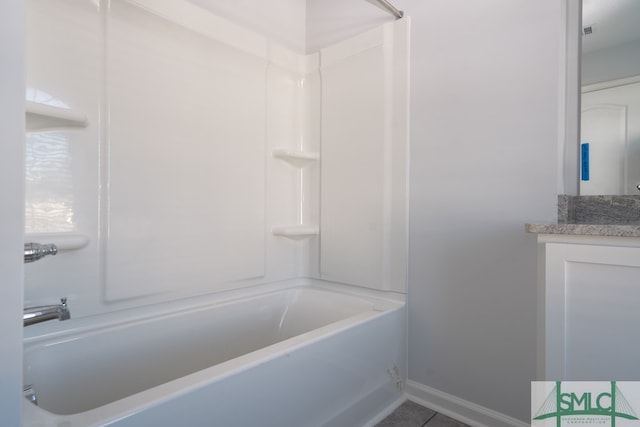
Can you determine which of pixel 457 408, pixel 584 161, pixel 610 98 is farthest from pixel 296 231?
pixel 610 98

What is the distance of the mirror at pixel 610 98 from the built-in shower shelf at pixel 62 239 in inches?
81.4

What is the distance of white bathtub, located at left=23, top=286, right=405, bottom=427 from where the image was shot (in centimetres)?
93

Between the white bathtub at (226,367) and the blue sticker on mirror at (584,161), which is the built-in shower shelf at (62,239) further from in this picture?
the blue sticker on mirror at (584,161)

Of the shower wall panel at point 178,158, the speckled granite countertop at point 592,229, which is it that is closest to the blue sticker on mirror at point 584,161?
the speckled granite countertop at point 592,229

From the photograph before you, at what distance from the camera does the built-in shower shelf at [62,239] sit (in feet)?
4.17

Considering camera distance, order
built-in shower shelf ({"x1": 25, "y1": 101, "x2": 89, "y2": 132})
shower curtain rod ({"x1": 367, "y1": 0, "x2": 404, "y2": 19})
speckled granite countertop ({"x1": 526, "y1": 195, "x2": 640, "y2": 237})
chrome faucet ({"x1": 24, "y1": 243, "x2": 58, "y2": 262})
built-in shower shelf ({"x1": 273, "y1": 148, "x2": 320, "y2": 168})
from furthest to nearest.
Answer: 1. built-in shower shelf ({"x1": 273, "y1": 148, "x2": 320, "y2": 168})
2. shower curtain rod ({"x1": 367, "y1": 0, "x2": 404, "y2": 19})
3. speckled granite countertop ({"x1": 526, "y1": 195, "x2": 640, "y2": 237})
4. built-in shower shelf ({"x1": 25, "y1": 101, "x2": 89, "y2": 132})
5. chrome faucet ({"x1": 24, "y1": 243, "x2": 58, "y2": 262})

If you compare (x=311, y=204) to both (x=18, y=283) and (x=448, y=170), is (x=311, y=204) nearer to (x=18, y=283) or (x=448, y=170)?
(x=448, y=170)

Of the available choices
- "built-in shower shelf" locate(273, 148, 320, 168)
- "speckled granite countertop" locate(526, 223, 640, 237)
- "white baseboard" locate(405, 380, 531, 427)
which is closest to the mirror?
"speckled granite countertop" locate(526, 223, 640, 237)

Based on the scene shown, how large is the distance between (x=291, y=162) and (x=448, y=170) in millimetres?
988

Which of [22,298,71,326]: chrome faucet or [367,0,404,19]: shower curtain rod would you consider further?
[367,0,404,19]: shower curtain rod

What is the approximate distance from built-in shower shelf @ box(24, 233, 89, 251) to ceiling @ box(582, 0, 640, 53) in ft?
7.27

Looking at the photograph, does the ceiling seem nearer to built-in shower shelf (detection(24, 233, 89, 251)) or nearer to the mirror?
the mirror

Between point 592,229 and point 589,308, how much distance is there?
0.22 meters

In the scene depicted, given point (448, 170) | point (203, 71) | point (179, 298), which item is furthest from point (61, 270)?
point (448, 170)
